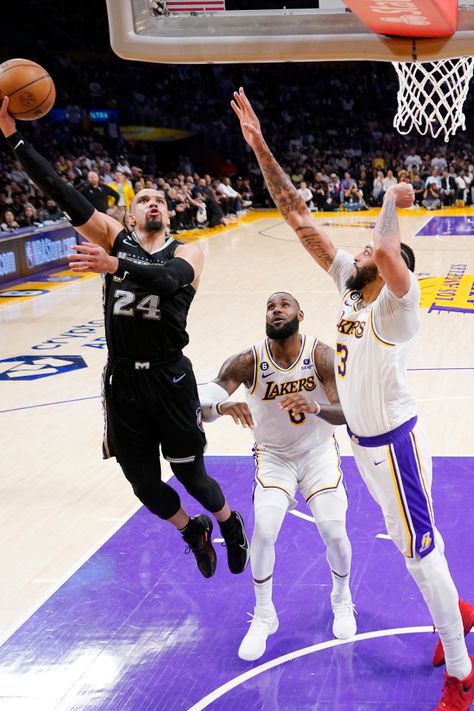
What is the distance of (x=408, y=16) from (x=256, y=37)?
3.19 ft

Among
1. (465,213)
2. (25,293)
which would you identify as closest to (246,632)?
(25,293)

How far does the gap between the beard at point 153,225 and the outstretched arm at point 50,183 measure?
25 centimetres

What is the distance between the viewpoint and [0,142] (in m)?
26.1

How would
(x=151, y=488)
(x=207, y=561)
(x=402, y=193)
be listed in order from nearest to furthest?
(x=402, y=193), (x=151, y=488), (x=207, y=561)

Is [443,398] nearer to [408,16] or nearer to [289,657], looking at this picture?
[408,16]

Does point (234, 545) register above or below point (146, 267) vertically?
below

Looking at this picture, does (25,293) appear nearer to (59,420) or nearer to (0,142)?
(59,420)

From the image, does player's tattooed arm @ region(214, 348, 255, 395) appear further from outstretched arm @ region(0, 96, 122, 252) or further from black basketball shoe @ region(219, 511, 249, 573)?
outstretched arm @ region(0, 96, 122, 252)

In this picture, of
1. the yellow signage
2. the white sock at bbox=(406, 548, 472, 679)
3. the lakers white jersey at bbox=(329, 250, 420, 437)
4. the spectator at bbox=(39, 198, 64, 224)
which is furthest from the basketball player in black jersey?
the spectator at bbox=(39, 198, 64, 224)

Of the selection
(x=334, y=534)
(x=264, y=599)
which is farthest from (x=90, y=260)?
(x=264, y=599)

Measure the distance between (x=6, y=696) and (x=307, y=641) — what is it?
59.5 inches

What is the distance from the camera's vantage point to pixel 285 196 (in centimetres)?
524

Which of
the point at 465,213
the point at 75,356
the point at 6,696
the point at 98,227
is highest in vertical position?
the point at 98,227

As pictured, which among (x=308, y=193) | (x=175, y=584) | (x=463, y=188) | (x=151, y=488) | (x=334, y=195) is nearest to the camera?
(x=151, y=488)
